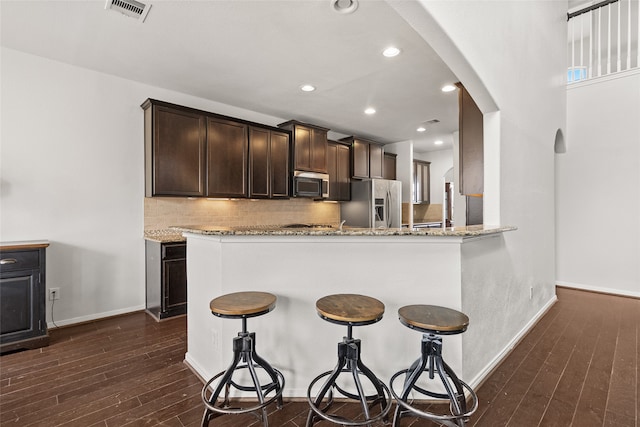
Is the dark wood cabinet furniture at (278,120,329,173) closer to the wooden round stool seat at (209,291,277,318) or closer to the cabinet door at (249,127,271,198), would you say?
the cabinet door at (249,127,271,198)

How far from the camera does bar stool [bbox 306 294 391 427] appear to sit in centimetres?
155

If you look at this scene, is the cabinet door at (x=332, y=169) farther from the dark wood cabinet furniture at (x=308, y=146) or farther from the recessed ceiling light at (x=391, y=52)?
the recessed ceiling light at (x=391, y=52)

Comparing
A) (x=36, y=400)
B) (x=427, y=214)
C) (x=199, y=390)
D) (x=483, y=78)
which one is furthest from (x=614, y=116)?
(x=36, y=400)

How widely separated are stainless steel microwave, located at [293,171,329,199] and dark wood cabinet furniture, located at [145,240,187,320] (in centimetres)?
200

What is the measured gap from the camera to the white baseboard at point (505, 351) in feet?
7.03

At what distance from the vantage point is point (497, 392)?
206cm

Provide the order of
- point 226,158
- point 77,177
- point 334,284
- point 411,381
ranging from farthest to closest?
point 226,158, point 77,177, point 334,284, point 411,381

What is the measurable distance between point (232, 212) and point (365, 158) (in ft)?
9.31

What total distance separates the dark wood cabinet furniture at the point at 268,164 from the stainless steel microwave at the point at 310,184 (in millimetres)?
133

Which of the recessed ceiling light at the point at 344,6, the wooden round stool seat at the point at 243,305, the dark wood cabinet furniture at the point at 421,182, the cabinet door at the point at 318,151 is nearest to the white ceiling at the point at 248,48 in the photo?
the recessed ceiling light at the point at 344,6

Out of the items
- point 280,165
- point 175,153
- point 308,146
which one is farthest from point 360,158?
point 175,153

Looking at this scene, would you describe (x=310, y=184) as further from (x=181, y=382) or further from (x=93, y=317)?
(x=181, y=382)

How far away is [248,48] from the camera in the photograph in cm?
289

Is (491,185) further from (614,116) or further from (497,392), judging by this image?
(614,116)
